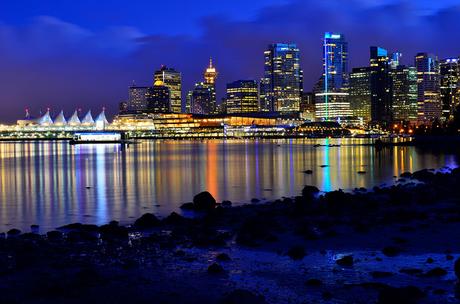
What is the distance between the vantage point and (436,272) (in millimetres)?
10086

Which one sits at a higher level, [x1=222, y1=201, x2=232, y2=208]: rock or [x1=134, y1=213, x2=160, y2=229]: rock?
[x1=134, y1=213, x2=160, y2=229]: rock

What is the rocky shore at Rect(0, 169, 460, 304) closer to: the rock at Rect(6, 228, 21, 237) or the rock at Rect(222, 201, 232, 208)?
the rock at Rect(6, 228, 21, 237)

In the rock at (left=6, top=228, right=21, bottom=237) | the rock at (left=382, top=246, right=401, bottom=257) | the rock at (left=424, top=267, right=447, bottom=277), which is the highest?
the rock at (left=382, top=246, right=401, bottom=257)

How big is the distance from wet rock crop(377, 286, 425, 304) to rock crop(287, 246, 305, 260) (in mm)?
3234

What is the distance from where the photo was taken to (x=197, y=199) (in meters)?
20.5

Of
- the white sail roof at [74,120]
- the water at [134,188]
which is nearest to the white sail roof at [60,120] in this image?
the white sail roof at [74,120]

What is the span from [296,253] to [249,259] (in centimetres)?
98

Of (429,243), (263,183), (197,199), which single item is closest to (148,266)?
(429,243)

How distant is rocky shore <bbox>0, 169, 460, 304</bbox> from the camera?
9.25 metres

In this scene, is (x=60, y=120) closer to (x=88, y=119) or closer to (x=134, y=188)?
(x=88, y=119)

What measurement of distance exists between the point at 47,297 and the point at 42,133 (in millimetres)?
177414

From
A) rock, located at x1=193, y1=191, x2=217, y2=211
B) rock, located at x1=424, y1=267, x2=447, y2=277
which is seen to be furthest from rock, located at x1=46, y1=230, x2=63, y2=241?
rock, located at x1=424, y1=267, x2=447, y2=277

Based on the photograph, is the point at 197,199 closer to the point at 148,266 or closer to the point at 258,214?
the point at 258,214

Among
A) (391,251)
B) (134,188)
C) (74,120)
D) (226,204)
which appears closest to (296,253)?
(391,251)
